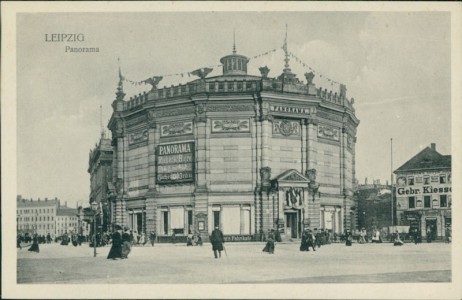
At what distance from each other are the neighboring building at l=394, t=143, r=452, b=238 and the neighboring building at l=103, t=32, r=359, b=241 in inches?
468

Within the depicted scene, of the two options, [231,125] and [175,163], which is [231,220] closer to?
[175,163]

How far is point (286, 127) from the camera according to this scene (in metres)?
42.3

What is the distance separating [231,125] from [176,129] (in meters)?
3.74

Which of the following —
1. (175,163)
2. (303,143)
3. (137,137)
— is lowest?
(175,163)

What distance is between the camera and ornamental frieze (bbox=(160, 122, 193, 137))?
41781mm

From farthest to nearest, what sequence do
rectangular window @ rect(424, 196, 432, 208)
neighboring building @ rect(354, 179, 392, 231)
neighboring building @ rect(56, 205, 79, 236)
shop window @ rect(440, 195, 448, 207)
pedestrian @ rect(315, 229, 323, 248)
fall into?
1. neighboring building @ rect(56, 205, 79, 236)
2. neighboring building @ rect(354, 179, 392, 231)
3. rectangular window @ rect(424, 196, 432, 208)
4. shop window @ rect(440, 195, 448, 207)
5. pedestrian @ rect(315, 229, 323, 248)

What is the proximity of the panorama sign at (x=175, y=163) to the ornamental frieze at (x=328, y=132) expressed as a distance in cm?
913

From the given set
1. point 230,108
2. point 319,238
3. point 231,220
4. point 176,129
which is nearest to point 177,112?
point 176,129

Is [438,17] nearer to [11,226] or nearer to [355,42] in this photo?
[355,42]

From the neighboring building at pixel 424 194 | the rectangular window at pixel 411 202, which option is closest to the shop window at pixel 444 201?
the neighboring building at pixel 424 194

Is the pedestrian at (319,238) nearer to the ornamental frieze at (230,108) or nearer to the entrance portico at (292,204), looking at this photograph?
the entrance portico at (292,204)

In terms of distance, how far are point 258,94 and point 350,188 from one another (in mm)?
12355

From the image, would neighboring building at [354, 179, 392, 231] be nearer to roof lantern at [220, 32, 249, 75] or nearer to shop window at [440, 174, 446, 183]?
shop window at [440, 174, 446, 183]

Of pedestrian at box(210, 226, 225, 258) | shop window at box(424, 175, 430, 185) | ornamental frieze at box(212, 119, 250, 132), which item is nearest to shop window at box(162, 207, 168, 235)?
ornamental frieze at box(212, 119, 250, 132)
